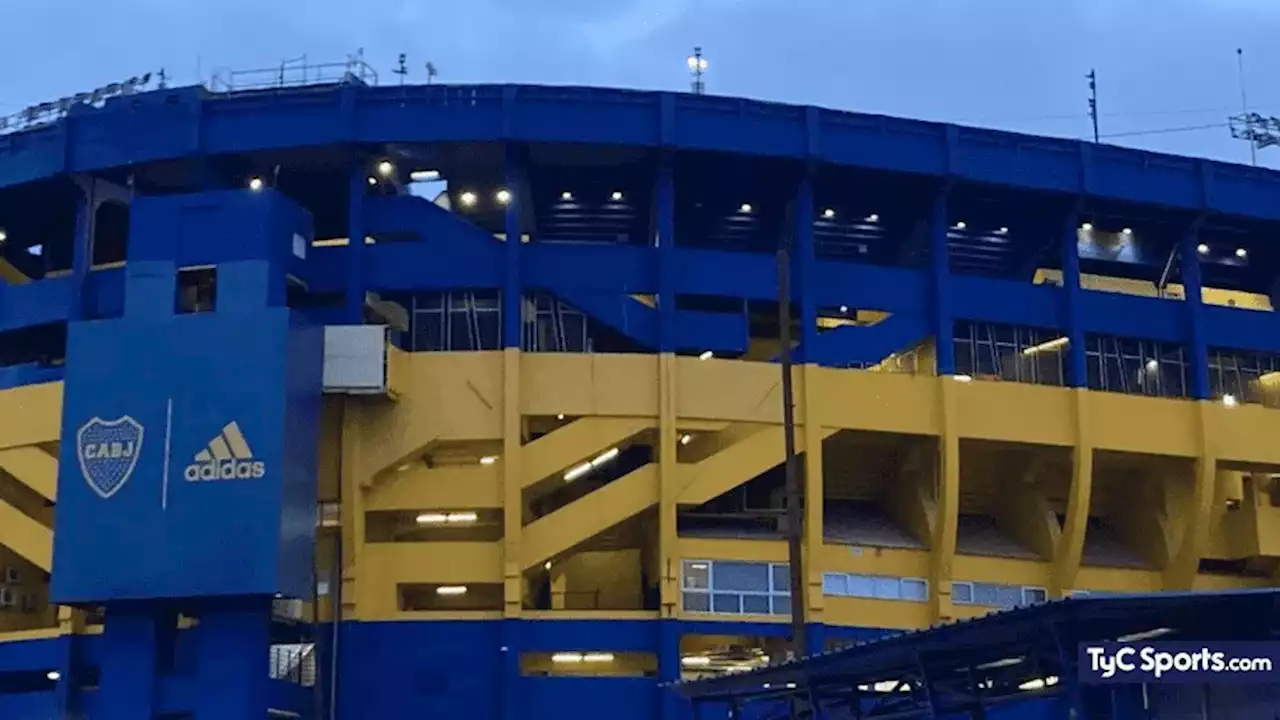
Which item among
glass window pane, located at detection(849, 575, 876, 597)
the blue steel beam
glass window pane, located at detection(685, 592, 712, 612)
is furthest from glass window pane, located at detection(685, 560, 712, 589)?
the blue steel beam

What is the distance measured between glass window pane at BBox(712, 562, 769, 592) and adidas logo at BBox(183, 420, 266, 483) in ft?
43.2

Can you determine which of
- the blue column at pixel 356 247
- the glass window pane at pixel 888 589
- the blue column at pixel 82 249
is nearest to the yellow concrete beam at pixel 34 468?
the blue column at pixel 82 249

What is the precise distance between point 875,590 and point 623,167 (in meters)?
14.7

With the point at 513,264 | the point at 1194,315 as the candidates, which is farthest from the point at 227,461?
the point at 1194,315

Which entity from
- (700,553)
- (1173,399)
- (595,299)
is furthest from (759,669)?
(1173,399)

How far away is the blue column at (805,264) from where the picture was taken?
47.6 metres

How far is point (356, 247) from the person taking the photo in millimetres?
47125

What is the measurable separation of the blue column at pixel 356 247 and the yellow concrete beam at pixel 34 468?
9630 millimetres

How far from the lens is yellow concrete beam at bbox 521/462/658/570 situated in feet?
148

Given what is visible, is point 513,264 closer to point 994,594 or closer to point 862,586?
point 862,586

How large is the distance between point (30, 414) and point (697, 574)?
19981 mm

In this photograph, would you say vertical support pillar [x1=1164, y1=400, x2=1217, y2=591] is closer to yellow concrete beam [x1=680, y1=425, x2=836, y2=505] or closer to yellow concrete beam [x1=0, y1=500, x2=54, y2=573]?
yellow concrete beam [x1=680, y1=425, x2=836, y2=505]

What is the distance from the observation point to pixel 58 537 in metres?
42.3

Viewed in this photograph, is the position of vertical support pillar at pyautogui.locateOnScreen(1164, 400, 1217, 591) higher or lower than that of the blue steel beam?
lower
